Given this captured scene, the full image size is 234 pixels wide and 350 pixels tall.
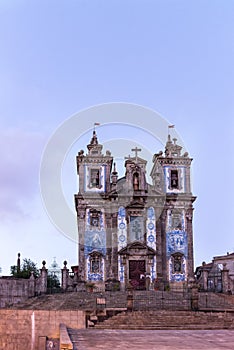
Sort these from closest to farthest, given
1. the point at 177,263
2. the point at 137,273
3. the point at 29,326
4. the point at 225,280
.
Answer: the point at 29,326
the point at 225,280
the point at 137,273
the point at 177,263

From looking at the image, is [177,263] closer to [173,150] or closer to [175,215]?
[175,215]

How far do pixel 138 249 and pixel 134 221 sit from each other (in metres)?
2.48

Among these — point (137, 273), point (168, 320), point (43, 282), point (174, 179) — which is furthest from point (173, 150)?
point (168, 320)

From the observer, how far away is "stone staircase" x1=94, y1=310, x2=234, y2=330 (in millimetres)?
20719

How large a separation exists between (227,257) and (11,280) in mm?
25699

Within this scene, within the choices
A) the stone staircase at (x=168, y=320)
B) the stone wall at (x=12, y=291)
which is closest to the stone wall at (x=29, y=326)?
the stone staircase at (x=168, y=320)

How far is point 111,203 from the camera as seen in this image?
145ft

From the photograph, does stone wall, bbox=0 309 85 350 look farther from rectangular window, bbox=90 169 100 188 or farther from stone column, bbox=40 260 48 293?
rectangular window, bbox=90 169 100 188

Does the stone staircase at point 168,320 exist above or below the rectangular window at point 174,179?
below

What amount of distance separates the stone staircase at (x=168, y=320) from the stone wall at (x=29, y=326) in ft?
4.67

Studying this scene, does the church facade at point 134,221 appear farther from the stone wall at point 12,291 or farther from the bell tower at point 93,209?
the stone wall at point 12,291

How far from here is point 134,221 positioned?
145 feet

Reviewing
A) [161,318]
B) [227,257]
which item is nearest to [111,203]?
[227,257]

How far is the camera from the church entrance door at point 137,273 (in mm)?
41975
